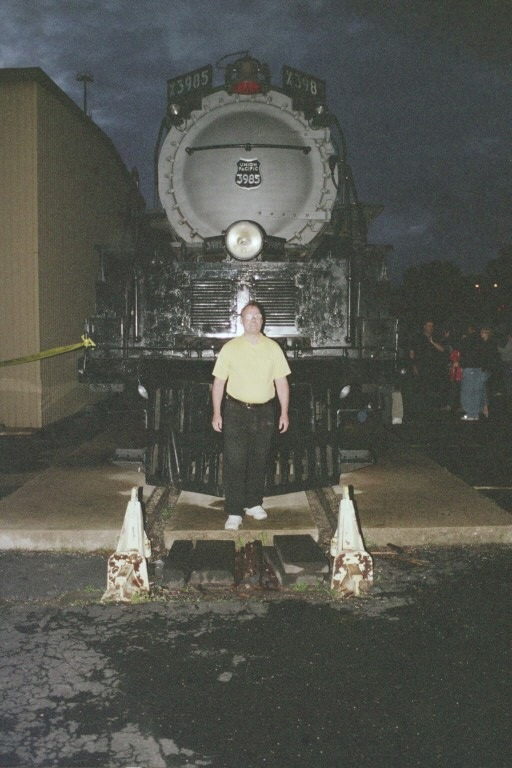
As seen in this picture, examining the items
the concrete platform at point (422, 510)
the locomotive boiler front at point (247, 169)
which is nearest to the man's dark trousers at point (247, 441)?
the concrete platform at point (422, 510)

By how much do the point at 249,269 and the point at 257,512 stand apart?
2284 millimetres

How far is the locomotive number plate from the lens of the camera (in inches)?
262

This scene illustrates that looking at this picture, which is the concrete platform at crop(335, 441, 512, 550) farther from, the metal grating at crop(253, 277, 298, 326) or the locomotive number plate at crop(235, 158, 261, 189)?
the locomotive number plate at crop(235, 158, 261, 189)

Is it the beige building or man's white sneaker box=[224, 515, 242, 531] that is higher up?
the beige building

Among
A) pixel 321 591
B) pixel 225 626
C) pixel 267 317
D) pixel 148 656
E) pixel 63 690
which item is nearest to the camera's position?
pixel 63 690

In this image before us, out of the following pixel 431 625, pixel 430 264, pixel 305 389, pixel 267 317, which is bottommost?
pixel 431 625

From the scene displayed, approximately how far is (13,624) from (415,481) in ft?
13.0

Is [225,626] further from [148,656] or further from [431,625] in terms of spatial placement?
[431,625]

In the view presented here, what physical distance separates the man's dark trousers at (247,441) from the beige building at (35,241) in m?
5.15

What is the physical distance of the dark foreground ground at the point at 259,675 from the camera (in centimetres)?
262

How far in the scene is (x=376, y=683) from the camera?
3111mm

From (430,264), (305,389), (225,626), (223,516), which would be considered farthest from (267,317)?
(430,264)

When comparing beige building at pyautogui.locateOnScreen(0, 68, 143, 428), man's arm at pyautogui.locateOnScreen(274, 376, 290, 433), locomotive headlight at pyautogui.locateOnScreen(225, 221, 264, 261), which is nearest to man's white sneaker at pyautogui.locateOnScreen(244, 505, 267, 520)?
man's arm at pyautogui.locateOnScreen(274, 376, 290, 433)

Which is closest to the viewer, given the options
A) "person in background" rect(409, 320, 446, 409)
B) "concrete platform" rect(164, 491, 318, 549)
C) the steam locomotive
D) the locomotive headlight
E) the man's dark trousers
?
"concrete platform" rect(164, 491, 318, 549)
